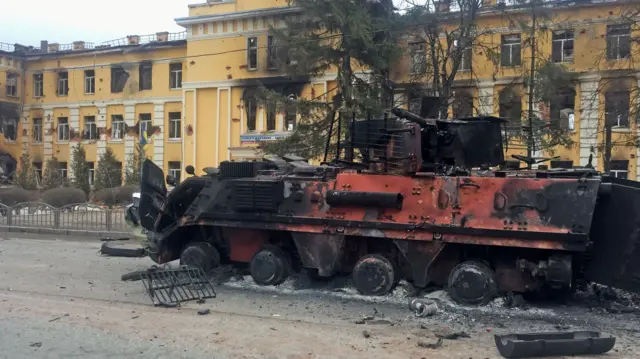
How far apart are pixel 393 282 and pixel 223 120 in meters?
28.0

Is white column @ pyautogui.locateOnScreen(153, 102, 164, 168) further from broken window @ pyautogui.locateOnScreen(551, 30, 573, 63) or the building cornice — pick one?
broken window @ pyautogui.locateOnScreen(551, 30, 573, 63)

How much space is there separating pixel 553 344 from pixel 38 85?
44.8 m

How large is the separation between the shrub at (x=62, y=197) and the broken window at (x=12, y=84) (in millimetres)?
15809

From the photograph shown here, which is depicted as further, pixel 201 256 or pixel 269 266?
pixel 201 256

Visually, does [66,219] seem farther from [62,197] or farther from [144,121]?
[144,121]

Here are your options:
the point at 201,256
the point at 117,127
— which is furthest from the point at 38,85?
the point at 201,256

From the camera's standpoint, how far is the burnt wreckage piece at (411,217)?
8.18 m

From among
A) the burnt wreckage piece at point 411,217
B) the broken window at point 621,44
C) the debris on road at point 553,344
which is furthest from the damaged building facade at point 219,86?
the debris on road at point 553,344

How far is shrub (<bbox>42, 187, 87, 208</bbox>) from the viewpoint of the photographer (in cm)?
3126

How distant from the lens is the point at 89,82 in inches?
1665

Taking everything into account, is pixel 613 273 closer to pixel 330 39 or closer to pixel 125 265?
pixel 125 265

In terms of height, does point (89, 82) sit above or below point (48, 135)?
above

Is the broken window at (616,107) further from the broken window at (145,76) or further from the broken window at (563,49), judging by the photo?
the broken window at (145,76)

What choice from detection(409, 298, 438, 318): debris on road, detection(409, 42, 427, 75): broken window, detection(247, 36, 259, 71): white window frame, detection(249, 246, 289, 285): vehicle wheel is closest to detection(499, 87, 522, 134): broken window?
detection(409, 42, 427, 75): broken window
